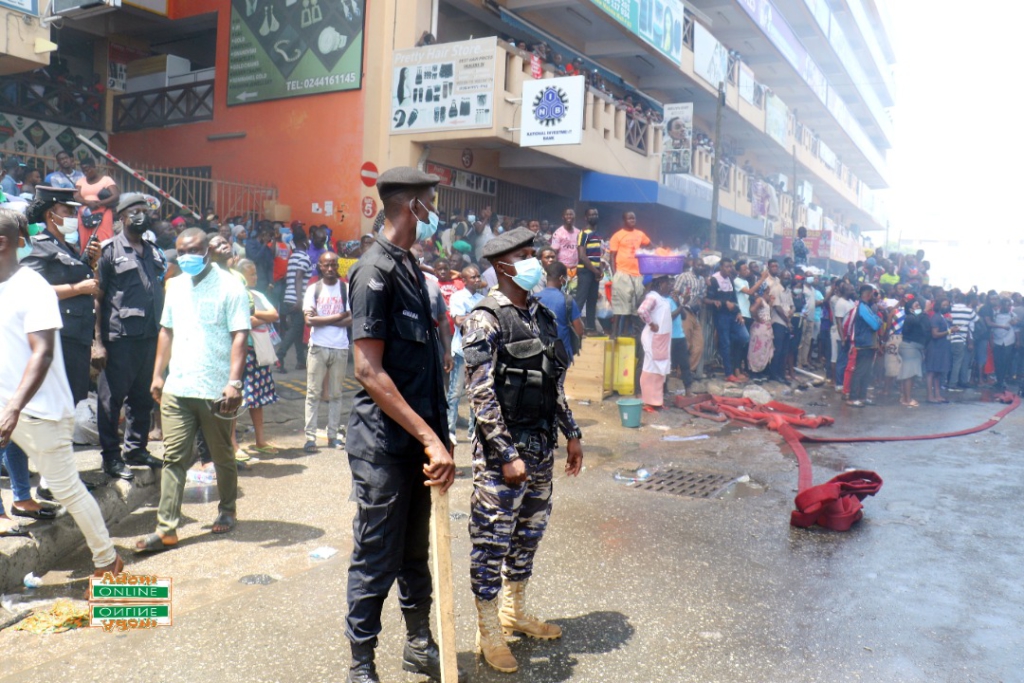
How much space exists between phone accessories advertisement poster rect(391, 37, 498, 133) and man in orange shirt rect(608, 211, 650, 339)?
3358 millimetres

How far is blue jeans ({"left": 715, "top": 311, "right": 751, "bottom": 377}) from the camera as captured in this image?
563 inches

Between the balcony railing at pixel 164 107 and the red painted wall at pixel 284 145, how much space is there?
→ 24 centimetres

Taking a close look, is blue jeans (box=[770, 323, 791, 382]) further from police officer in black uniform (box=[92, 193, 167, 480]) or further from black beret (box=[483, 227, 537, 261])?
black beret (box=[483, 227, 537, 261])

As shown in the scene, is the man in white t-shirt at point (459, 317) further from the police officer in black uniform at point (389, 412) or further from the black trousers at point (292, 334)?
the police officer in black uniform at point (389, 412)

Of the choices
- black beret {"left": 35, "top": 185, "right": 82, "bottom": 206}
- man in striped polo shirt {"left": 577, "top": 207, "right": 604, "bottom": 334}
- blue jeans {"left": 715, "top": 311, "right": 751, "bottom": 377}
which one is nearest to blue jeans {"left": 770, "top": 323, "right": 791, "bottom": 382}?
blue jeans {"left": 715, "top": 311, "right": 751, "bottom": 377}

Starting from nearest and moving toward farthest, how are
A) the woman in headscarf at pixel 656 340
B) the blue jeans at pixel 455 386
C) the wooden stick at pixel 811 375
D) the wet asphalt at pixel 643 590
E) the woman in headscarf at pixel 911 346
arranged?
the wet asphalt at pixel 643 590
the blue jeans at pixel 455 386
the woman in headscarf at pixel 656 340
the woman in headscarf at pixel 911 346
the wooden stick at pixel 811 375

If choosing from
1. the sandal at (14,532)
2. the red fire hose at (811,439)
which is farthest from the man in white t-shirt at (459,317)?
the sandal at (14,532)

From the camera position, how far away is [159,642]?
3787 mm

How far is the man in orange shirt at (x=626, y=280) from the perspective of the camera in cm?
1254

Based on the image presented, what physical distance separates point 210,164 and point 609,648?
1585cm

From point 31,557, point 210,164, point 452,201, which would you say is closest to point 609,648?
point 31,557

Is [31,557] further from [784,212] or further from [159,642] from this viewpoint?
[784,212]

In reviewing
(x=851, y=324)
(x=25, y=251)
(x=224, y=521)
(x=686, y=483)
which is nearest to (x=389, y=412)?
(x=224, y=521)

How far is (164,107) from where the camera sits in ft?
58.9
